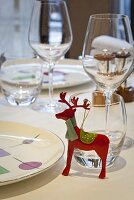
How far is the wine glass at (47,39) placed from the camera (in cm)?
112

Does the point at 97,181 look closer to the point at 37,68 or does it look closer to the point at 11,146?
the point at 11,146

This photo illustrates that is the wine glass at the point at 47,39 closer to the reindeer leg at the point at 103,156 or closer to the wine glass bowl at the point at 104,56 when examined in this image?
the wine glass bowl at the point at 104,56

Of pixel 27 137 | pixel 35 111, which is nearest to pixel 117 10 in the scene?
pixel 35 111

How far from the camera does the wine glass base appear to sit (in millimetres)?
1049

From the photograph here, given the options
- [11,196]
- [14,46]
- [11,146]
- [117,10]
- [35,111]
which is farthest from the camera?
[14,46]

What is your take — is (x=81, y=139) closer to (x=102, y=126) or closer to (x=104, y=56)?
(x=102, y=126)

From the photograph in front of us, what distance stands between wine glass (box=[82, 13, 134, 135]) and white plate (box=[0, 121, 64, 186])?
130 mm

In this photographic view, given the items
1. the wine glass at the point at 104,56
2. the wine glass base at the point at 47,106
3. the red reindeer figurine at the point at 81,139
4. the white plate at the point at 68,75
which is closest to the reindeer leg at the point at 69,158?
the red reindeer figurine at the point at 81,139

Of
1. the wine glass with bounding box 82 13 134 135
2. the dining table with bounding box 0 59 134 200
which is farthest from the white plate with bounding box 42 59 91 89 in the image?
the dining table with bounding box 0 59 134 200

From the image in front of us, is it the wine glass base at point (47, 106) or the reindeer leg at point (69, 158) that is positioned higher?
the reindeer leg at point (69, 158)

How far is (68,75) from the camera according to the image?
4.42ft

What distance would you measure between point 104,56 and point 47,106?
25cm

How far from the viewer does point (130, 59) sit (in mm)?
830

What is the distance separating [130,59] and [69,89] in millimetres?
431
